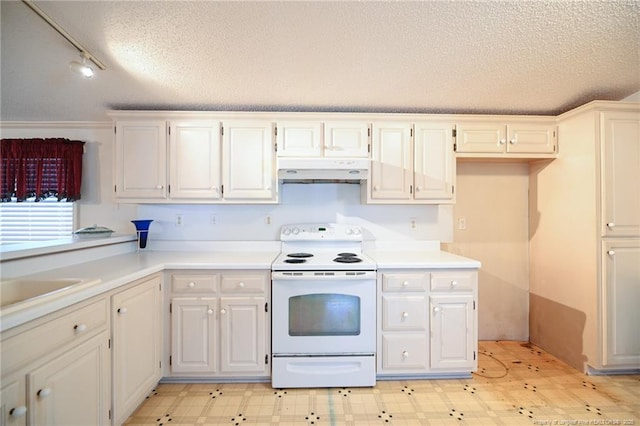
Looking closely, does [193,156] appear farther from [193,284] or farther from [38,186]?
[38,186]

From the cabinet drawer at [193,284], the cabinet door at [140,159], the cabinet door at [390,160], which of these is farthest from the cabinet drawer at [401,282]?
the cabinet door at [140,159]

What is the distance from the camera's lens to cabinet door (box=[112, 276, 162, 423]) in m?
1.55

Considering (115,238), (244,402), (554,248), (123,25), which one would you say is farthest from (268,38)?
(554,248)

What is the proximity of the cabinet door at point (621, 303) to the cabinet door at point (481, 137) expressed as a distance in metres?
1.11

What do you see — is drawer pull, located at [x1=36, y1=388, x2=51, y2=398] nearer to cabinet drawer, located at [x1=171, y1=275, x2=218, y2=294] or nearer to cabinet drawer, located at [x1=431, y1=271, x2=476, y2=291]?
cabinet drawer, located at [x1=171, y1=275, x2=218, y2=294]

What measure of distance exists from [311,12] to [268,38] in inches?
12.4

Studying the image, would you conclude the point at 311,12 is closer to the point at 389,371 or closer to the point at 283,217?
the point at 283,217

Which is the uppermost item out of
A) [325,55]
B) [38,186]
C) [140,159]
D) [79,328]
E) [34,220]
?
[325,55]

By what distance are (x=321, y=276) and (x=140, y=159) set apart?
72.4 inches

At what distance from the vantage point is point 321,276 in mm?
2006

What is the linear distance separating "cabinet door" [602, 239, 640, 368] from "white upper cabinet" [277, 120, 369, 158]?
81.9 inches

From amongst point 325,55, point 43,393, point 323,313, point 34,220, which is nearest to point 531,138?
point 325,55

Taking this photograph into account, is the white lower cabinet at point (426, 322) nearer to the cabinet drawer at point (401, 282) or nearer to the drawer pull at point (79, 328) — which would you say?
the cabinet drawer at point (401, 282)

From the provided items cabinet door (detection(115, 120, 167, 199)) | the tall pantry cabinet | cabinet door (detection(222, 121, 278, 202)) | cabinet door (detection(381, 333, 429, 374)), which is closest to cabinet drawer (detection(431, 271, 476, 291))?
cabinet door (detection(381, 333, 429, 374))
